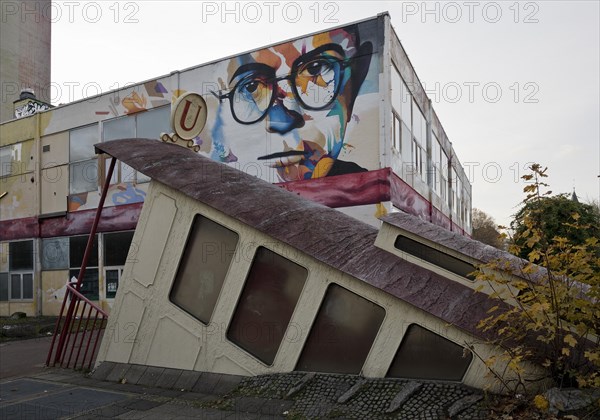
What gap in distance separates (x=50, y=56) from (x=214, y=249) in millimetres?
42089

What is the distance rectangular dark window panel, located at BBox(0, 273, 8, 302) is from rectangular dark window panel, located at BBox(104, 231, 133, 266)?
699 centimetres

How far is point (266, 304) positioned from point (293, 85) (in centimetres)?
1108

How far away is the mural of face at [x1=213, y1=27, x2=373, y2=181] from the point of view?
574 inches

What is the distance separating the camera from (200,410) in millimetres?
5320

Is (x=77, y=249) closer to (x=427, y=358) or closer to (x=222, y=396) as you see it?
(x=222, y=396)

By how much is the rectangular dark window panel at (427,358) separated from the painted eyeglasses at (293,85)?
11068mm

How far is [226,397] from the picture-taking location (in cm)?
557

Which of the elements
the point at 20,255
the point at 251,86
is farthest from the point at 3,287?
the point at 251,86

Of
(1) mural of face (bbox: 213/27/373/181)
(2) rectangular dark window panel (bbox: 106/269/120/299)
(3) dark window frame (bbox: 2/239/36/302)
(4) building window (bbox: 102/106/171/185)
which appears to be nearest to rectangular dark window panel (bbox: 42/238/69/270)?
(3) dark window frame (bbox: 2/239/36/302)

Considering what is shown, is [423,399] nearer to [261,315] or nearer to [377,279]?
[377,279]

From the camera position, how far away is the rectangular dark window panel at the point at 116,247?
1917 cm

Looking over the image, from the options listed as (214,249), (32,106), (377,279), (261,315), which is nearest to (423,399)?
(377,279)

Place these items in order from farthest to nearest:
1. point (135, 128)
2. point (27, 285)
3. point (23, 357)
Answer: point (27, 285)
point (135, 128)
point (23, 357)

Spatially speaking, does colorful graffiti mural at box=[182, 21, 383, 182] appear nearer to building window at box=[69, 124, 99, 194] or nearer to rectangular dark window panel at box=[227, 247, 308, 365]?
building window at box=[69, 124, 99, 194]
